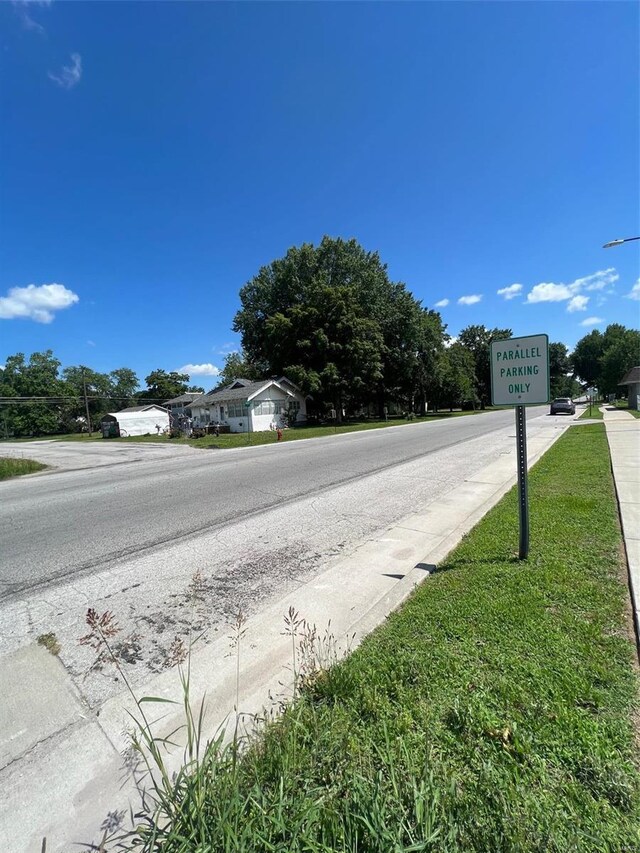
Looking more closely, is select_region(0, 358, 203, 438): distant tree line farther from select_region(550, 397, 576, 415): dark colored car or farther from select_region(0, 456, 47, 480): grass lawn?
select_region(550, 397, 576, 415): dark colored car

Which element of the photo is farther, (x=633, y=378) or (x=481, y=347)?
(x=481, y=347)

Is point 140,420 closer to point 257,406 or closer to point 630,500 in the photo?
point 257,406

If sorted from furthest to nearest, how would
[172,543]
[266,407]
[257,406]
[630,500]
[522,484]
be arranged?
[266,407] → [257,406] → [630,500] → [172,543] → [522,484]

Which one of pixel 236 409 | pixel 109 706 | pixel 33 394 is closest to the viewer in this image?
pixel 109 706

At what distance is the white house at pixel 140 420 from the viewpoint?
4116 cm

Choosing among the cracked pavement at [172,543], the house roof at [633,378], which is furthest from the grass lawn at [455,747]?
the house roof at [633,378]

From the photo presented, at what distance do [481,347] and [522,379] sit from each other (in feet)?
270

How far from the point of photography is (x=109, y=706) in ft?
8.11

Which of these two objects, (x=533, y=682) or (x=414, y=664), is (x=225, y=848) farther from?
(x=533, y=682)

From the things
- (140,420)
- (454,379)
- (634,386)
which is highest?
(454,379)

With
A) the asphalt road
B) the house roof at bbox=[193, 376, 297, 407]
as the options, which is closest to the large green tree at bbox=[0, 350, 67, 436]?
the house roof at bbox=[193, 376, 297, 407]

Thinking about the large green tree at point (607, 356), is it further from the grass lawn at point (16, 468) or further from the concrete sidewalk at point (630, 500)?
the grass lawn at point (16, 468)

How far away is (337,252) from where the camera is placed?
141ft

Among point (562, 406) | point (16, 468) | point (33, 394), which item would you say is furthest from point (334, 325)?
point (33, 394)
